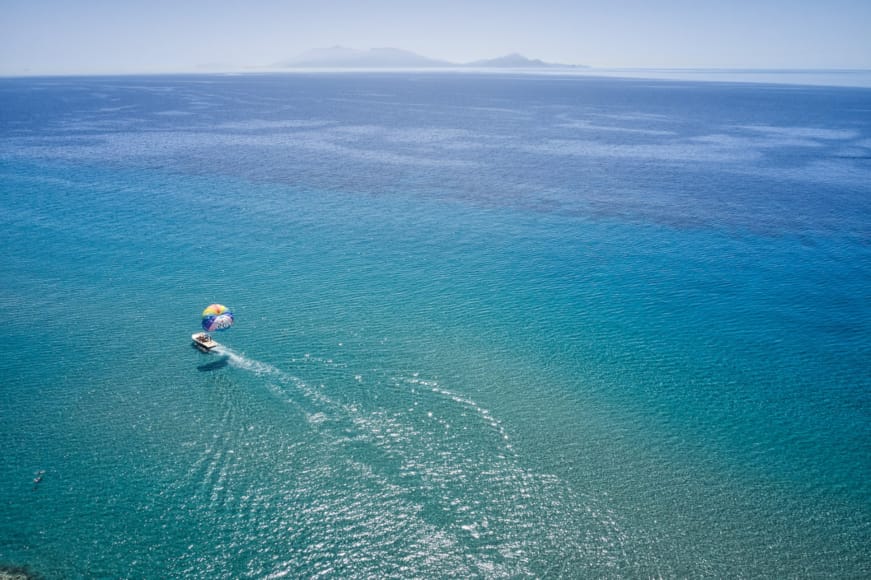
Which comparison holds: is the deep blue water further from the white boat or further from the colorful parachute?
the colorful parachute

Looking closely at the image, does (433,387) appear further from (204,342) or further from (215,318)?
(204,342)

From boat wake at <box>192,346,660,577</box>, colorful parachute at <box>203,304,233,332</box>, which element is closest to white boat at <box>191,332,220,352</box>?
colorful parachute at <box>203,304,233,332</box>

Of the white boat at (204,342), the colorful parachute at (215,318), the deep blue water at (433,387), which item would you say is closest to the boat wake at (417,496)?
the deep blue water at (433,387)

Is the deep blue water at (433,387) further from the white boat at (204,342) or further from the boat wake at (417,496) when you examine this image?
the white boat at (204,342)

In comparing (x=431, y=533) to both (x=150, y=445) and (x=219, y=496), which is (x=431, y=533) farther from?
(x=150, y=445)

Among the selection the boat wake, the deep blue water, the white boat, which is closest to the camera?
the boat wake
